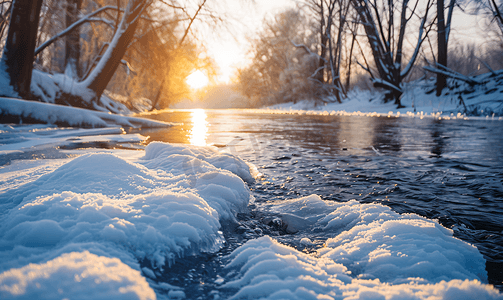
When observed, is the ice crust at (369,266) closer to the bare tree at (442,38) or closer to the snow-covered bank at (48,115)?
the snow-covered bank at (48,115)

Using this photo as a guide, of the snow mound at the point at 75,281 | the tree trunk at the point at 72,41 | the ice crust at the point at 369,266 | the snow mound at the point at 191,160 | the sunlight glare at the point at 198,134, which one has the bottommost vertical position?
the ice crust at the point at 369,266

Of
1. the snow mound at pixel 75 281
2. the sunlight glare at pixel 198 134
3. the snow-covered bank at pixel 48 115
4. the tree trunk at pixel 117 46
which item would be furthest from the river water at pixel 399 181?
the tree trunk at pixel 117 46

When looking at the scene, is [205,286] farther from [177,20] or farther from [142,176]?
[177,20]

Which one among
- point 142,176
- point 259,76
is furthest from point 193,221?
point 259,76

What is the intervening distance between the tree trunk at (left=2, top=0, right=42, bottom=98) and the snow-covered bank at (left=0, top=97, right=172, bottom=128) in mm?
2015

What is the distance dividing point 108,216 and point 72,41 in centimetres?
1382

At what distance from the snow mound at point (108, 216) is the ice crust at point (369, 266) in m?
0.31

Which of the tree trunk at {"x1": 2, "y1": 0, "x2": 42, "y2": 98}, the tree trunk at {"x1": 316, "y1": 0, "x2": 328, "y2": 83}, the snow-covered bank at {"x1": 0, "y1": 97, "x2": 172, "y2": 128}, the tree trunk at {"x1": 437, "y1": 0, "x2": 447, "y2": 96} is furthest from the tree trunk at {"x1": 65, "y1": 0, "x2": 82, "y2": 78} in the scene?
the tree trunk at {"x1": 437, "y1": 0, "x2": 447, "y2": 96}

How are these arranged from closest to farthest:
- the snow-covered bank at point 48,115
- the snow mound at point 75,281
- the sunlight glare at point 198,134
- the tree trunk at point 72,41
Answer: the snow mound at point 75,281 → the sunlight glare at point 198,134 → the snow-covered bank at point 48,115 → the tree trunk at point 72,41

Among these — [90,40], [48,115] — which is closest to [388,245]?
[48,115]

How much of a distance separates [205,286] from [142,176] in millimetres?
1194

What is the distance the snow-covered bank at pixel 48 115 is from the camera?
222 inches

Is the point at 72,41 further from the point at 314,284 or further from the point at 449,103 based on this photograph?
the point at 449,103

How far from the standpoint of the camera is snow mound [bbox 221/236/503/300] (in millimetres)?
1038
